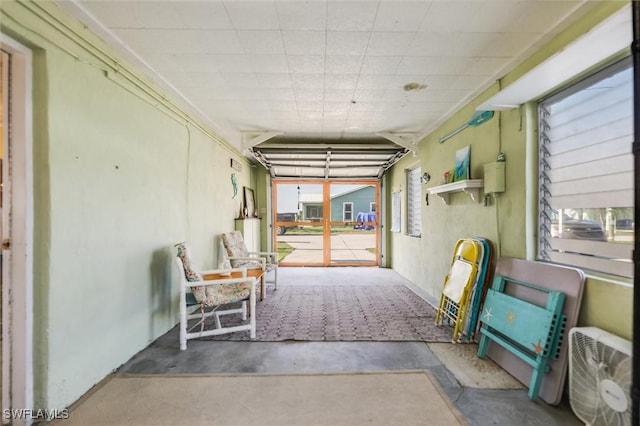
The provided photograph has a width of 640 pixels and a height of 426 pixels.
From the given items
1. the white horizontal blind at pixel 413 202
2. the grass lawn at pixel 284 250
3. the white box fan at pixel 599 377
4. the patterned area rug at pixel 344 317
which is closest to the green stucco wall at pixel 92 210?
the patterned area rug at pixel 344 317

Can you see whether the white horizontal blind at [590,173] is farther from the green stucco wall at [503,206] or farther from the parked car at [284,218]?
the parked car at [284,218]

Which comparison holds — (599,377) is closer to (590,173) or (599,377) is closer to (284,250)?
(590,173)

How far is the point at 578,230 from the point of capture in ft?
6.21

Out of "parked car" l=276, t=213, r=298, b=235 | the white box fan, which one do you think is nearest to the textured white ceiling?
the white box fan

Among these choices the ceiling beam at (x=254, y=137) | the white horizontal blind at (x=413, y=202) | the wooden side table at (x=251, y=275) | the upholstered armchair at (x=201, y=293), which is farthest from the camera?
the white horizontal blind at (x=413, y=202)

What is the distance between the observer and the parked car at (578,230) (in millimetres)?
1754

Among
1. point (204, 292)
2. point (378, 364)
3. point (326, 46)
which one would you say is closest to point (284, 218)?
point (204, 292)

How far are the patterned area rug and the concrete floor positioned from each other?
150mm

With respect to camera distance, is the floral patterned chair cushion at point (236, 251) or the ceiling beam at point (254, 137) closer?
the floral patterned chair cushion at point (236, 251)

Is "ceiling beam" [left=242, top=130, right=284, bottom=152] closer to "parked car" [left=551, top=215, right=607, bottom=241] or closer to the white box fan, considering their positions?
"parked car" [left=551, top=215, right=607, bottom=241]

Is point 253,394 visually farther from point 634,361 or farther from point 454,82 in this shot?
point 454,82

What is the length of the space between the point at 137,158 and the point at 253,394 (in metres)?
2.00

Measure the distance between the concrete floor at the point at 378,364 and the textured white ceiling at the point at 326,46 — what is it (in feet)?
7.73

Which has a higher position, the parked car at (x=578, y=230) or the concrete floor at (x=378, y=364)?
the parked car at (x=578, y=230)
